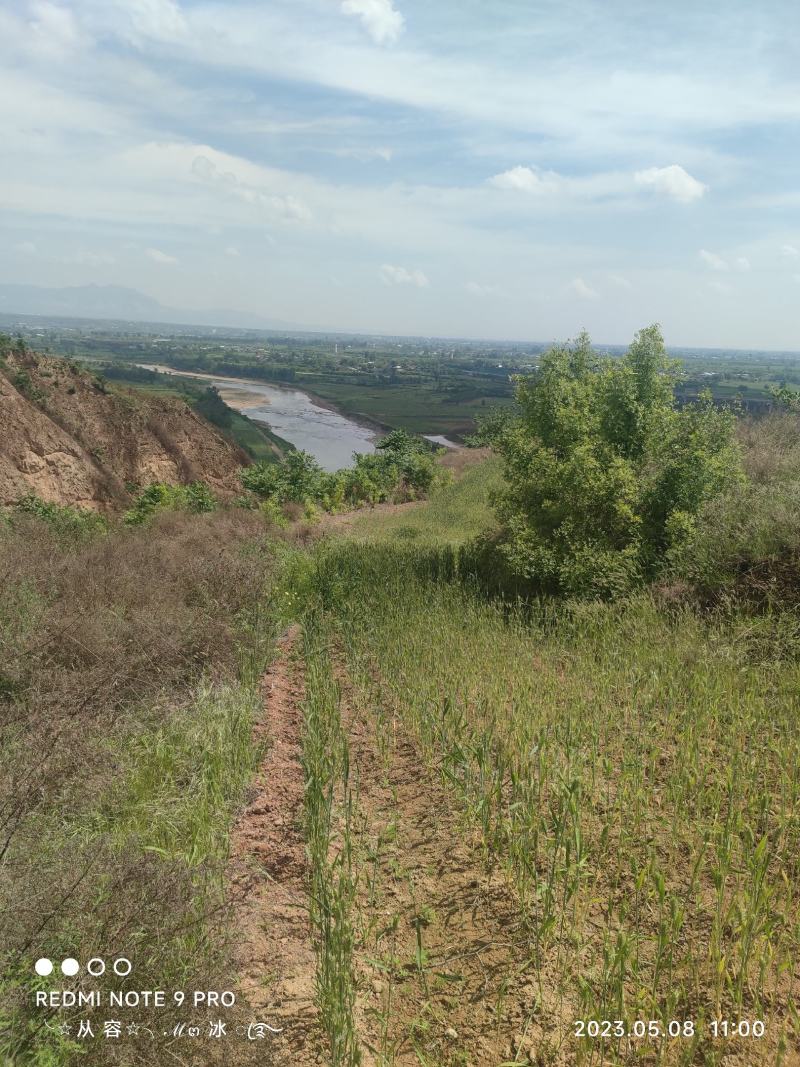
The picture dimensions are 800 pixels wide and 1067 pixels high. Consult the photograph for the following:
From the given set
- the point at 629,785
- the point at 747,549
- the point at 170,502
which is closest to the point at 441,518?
the point at 170,502

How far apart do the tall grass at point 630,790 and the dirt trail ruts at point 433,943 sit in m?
0.17

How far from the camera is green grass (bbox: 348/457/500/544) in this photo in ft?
60.7

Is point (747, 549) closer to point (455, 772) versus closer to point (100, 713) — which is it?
point (455, 772)

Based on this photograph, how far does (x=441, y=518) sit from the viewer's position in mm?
21969

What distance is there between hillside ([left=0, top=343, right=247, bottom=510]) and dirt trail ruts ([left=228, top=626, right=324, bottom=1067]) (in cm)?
1498

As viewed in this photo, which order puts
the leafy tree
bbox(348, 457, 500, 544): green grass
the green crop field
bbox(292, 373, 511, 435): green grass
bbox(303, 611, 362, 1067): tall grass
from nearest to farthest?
bbox(303, 611, 362, 1067): tall grass → the green crop field → the leafy tree → bbox(348, 457, 500, 544): green grass → bbox(292, 373, 511, 435): green grass

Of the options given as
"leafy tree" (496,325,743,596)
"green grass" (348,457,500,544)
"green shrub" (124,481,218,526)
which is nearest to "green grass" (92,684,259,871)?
"leafy tree" (496,325,743,596)

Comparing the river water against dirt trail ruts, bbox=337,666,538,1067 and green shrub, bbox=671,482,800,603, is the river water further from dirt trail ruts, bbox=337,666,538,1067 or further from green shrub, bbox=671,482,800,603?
dirt trail ruts, bbox=337,666,538,1067

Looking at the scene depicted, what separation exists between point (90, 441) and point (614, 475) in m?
17.3

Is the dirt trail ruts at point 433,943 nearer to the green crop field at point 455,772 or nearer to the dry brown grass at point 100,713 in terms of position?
the green crop field at point 455,772

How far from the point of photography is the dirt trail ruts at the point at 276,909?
3.12 meters

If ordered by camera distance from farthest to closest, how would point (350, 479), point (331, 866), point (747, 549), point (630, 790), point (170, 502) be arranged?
point (350, 479) → point (170, 502) → point (747, 549) → point (630, 790) → point (331, 866)

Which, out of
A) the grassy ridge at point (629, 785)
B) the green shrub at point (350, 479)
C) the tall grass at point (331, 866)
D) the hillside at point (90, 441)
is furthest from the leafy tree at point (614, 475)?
the hillside at point (90, 441)

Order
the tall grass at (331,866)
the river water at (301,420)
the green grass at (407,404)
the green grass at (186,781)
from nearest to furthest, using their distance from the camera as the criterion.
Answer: the tall grass at (331,866) → the green grass at (186,781) → the river water at (301,420) → the green grass at (407,404)
